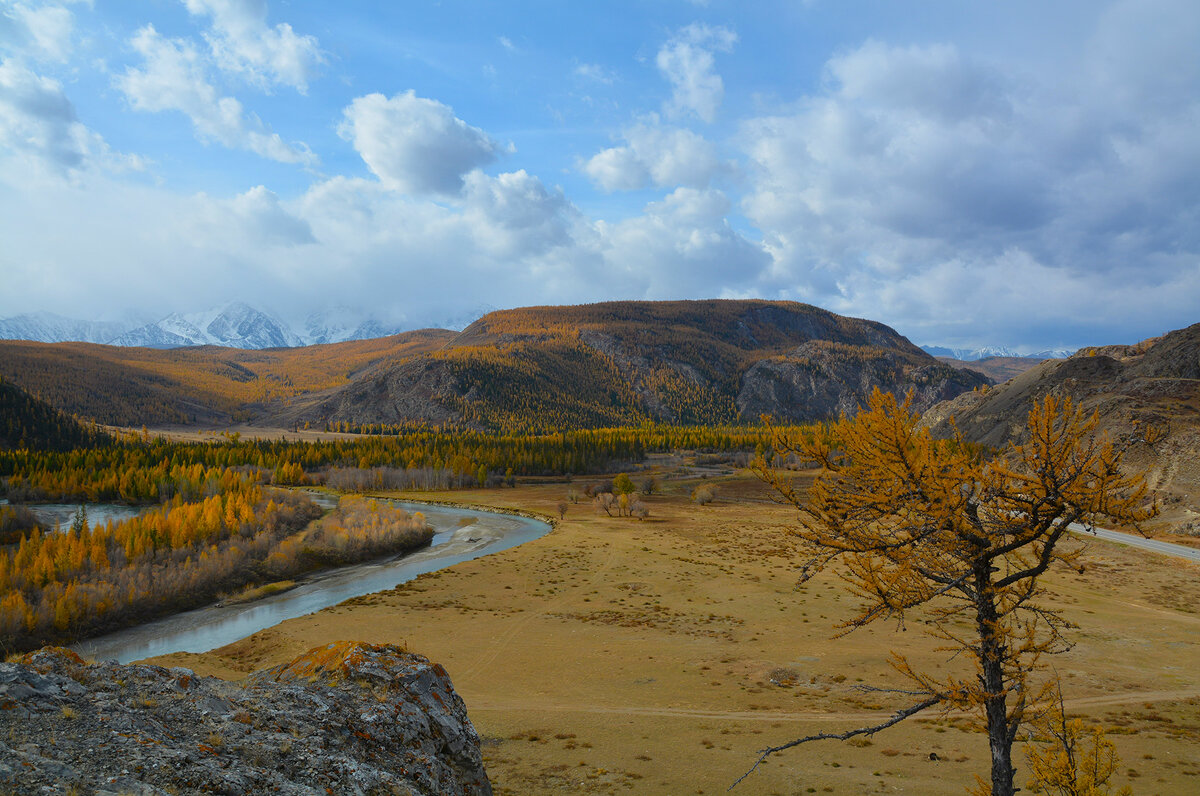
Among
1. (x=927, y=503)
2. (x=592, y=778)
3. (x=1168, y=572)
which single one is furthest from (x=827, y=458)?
(x=1168, y=572)

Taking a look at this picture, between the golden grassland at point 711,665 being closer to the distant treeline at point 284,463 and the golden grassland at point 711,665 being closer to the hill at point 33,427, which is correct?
the distant treeline at point 284,463

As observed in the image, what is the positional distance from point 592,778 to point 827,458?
40.3 feet

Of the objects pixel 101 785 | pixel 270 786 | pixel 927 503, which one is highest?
pixel 927 503

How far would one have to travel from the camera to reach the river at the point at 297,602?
39156 millimetres

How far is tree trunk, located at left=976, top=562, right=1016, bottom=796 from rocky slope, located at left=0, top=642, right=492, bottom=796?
9109 mm

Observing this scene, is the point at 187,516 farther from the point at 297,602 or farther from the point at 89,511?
the point at 89,511

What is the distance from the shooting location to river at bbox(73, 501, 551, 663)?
3916 cm

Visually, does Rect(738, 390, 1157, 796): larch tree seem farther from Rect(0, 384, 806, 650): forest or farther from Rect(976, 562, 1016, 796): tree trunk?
Rect(0, 384, 806, 650): forest

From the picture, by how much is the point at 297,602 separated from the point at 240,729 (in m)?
46.9

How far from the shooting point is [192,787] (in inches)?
266

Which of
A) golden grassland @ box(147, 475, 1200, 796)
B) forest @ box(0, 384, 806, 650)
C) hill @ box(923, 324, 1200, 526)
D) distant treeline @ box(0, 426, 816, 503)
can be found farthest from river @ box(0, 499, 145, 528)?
hill @ box(923, 324, 1200, 526)

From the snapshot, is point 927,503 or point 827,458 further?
point 827,458

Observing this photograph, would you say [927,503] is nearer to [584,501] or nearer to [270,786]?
[270,786]

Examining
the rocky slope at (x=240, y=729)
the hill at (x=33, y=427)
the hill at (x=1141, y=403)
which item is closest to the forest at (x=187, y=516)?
the hill at (x=33, y=427)
